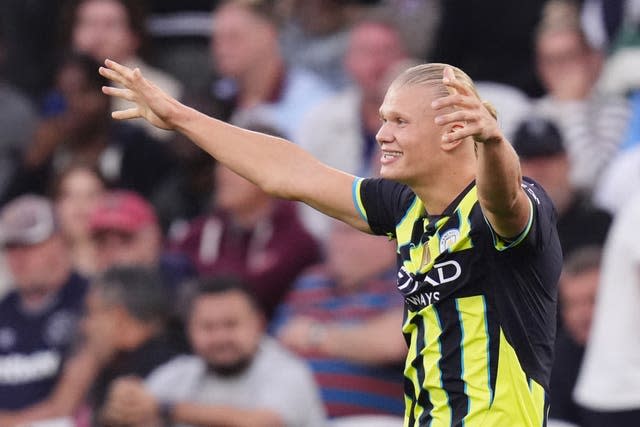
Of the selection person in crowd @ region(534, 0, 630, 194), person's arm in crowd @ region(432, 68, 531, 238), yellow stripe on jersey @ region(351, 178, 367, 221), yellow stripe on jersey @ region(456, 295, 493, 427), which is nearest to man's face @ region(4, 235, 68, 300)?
person in crowd @ region(534, 0, 630, 194)

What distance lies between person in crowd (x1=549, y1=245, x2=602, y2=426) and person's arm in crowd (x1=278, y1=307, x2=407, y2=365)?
2.32ft

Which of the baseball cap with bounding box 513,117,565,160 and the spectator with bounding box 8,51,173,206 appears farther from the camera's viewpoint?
the spectator with bounding box 8,51,173,206

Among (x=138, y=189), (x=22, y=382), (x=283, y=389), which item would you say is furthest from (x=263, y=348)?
(x=138, y=189)

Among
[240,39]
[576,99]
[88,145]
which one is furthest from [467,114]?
[88,145]

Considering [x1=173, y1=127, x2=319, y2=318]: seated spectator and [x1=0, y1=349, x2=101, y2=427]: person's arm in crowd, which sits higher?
[x1=173, y1=127, x2=319, y2=318]: seated spectator

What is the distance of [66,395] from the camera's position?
7508 mm

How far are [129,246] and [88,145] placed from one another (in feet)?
3.72

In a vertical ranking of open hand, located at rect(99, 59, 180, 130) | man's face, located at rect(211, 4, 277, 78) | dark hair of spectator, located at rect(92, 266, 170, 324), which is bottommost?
dark hair of spectator, located at rect(92, 266, 170, 324)

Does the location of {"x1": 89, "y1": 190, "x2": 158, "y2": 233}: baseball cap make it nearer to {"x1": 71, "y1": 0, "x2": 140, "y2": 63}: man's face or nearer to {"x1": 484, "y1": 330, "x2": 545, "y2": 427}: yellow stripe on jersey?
{"x1": 71, "y1": 0, "x2": 140, "y2": 63}: man's face

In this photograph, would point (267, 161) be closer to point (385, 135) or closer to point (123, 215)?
point (385, 135)

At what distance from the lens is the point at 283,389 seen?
6.59 metres

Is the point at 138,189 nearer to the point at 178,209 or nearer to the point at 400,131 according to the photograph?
the point at 178,209

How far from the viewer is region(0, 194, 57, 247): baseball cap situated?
8000mm

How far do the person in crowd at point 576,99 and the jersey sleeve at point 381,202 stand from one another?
3217 millimetres
